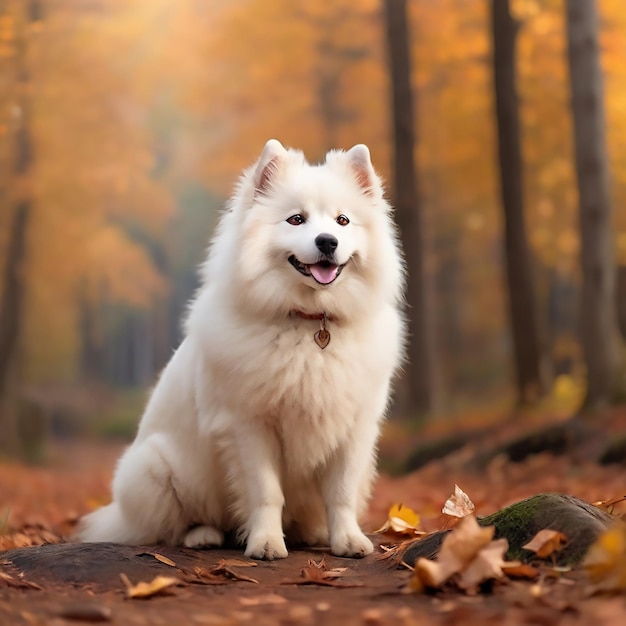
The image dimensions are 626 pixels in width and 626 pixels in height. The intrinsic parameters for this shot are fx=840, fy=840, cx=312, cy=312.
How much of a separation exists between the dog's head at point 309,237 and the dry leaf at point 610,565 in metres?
1.61

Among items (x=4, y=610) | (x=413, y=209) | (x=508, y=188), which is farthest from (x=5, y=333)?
(x=4, y=610)

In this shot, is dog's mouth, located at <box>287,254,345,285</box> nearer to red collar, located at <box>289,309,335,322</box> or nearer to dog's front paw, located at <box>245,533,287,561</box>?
red collar, located at <box>289,309,335,322</box>

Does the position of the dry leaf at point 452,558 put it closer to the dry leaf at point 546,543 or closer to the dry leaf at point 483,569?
the dry leaf at point 483,569

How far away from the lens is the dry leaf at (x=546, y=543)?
2861 mm

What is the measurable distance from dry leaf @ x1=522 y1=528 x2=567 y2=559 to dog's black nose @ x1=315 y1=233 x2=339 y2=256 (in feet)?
4.61

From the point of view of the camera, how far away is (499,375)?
760 inches

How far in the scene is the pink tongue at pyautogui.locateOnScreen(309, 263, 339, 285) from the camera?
3.60 metres

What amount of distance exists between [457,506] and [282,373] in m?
0.99

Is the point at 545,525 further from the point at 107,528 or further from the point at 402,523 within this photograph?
the point at 107,528

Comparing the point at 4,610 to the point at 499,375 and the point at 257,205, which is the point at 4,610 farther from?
the point at 499,375

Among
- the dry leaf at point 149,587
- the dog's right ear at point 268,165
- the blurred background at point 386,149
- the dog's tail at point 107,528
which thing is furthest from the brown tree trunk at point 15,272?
the dry leaf at point 149,587

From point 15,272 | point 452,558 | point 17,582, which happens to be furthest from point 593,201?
point 15,272

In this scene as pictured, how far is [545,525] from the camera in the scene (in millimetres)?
3016

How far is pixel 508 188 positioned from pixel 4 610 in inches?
346
